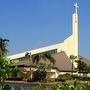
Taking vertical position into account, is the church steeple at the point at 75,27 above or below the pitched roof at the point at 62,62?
above

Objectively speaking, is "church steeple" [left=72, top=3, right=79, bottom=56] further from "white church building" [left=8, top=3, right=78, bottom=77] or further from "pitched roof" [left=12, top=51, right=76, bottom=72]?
"pitched roof" [left=12, top=51, right=76, bottom=72]

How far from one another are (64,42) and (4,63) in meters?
88.9

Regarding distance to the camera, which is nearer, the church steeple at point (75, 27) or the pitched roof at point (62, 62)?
the pitched roof at point (62, 62)

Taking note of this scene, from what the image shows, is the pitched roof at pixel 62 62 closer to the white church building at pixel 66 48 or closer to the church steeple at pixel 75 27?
the white church building at pixel 66 48

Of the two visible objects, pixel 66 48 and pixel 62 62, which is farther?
pixel 66 48

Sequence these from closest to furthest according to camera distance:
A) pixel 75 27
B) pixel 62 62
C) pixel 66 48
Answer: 1. pixel 62 62
2. pixel 75 27
3. pixel 66 48

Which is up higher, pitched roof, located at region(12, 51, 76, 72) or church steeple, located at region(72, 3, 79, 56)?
church steeple, located at region(72, 3, 79, 56)

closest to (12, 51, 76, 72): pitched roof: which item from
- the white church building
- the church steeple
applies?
the white church building

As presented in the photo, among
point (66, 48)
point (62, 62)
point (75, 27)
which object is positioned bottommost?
point (62, 62)

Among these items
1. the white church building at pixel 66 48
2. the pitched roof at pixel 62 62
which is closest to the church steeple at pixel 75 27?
the white church building at pixel 66 48

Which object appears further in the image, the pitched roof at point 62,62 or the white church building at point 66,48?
the white church building at point 66,48

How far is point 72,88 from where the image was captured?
14281 millimetres

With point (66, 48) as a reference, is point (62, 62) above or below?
below

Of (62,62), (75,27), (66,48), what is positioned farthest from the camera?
(66,48)
